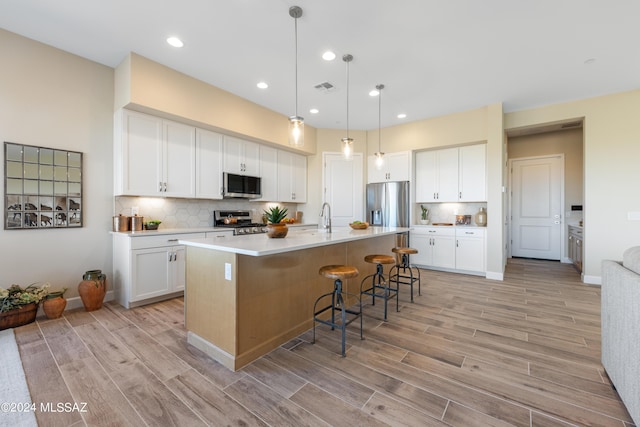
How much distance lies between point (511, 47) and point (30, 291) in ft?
19.1

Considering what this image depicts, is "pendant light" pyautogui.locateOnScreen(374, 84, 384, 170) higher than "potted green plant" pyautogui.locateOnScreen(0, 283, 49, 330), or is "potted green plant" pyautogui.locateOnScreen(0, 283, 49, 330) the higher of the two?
"pendant light" pyautogui.locateOnScreen(374, 84, 384, 170)

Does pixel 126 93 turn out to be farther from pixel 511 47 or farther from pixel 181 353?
pixel 511 47

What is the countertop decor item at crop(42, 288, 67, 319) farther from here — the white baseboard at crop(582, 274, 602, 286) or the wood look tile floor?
the white baseboard at crop(582, 274, 602, 286)

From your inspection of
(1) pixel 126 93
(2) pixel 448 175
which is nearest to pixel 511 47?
(2) pixel 448 175

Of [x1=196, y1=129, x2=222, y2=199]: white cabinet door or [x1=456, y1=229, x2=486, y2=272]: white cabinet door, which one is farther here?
[x1=456, y1=229, x2=486, y2=272]: white cabinet door

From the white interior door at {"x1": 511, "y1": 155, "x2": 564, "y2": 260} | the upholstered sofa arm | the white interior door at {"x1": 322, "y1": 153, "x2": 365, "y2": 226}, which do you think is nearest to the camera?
the upholstered sofa arm

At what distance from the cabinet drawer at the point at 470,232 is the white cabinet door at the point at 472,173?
601 mm

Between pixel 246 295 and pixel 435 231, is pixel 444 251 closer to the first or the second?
pixel 435 231

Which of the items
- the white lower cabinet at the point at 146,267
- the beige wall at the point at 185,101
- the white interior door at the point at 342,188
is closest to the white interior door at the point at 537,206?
the white interior door at the point at 342,188

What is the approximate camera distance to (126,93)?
329cm

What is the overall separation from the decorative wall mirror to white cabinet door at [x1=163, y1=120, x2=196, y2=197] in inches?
36.9

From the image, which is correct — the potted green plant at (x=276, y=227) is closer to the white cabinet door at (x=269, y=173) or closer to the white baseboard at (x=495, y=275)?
the white cabinet door at (x=269, y=173)

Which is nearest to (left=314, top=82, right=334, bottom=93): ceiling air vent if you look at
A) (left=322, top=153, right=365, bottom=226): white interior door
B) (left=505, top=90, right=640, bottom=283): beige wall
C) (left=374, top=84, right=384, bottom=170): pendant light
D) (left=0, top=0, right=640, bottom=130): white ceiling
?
(left=0, top=0, right=640, bottom=130): white ceiling

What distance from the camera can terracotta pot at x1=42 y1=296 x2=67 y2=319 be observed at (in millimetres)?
2928
